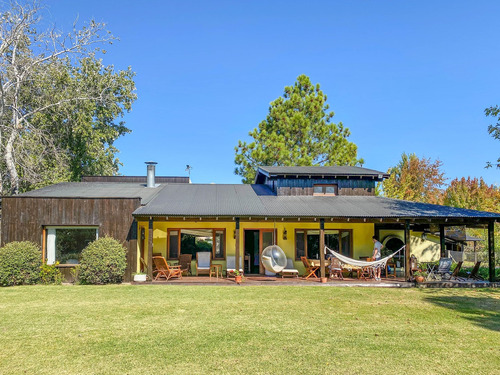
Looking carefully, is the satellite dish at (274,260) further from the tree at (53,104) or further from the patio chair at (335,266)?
the tree at (53,104)

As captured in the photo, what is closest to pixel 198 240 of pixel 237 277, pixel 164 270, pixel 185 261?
pixel 185 261

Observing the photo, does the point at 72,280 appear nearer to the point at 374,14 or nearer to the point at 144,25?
the point at 144,25

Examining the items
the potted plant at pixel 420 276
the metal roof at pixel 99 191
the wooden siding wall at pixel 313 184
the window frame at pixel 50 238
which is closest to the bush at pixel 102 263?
the window frame at pixel 50 238

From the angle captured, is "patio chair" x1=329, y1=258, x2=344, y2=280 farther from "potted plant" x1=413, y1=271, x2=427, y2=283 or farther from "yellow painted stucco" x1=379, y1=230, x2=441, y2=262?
"yellow painted stucco" x1=379, y1=230, x2=441, y2=262

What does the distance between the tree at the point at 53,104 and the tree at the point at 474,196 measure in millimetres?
25372

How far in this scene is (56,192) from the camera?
1475 cm

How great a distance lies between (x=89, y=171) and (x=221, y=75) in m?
10.7

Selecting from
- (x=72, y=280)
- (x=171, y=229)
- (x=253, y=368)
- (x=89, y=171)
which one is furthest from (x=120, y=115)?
(x=253, y=368)

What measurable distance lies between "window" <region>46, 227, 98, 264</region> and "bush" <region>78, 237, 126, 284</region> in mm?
823

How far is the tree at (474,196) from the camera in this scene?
89.7 feet

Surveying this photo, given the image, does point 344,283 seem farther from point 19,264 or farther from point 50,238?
point 19,264

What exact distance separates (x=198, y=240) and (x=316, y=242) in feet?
15.1

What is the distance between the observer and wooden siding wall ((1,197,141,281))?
12602mm

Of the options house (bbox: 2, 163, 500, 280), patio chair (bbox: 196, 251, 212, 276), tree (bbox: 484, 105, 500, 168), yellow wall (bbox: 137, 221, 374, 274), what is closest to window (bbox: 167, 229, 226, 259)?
house (bbox: 2, 163, 500, 280)
